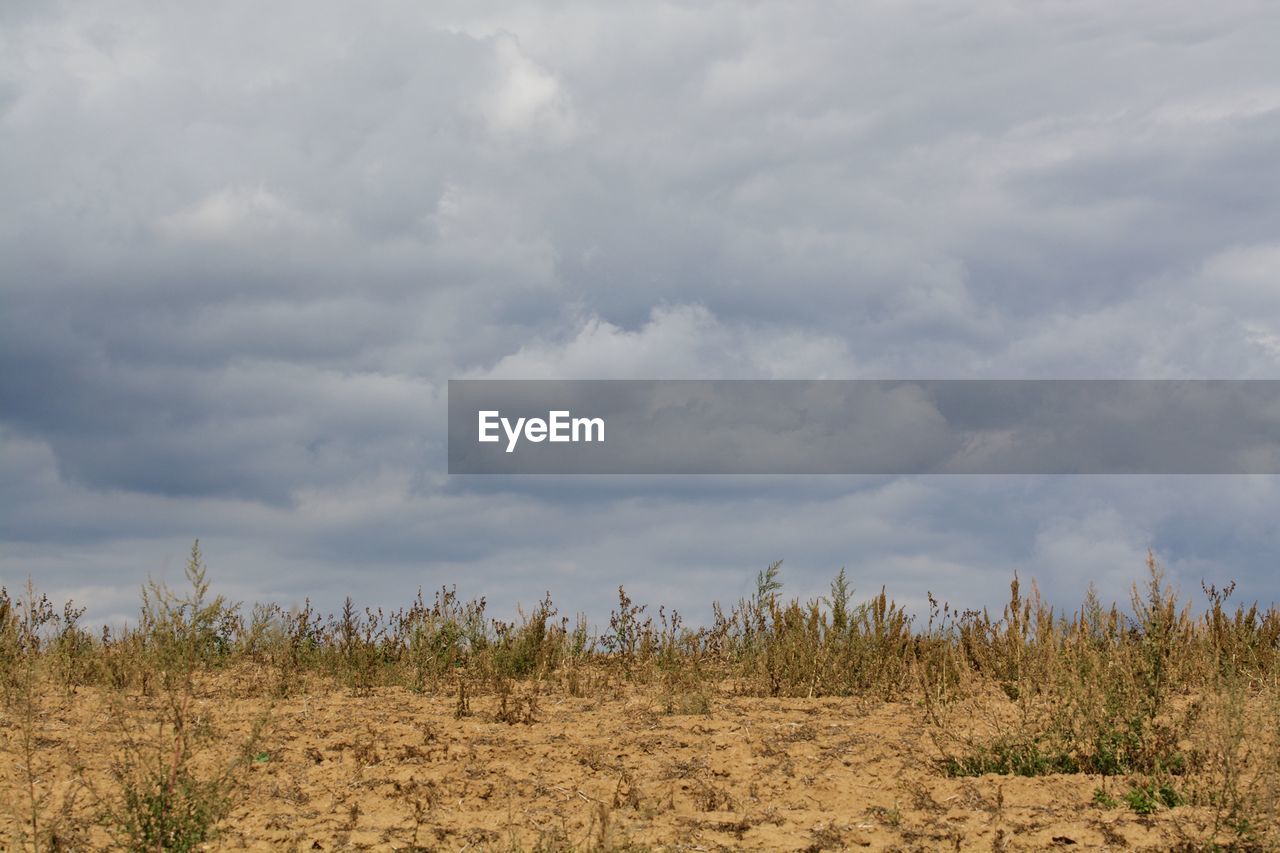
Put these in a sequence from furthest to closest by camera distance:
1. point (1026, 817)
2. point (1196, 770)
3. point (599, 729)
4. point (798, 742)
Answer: point (599, 729), point (798, 742), point (1196, 770), point (1026, 817)

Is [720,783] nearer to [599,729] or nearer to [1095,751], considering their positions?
[599,729]

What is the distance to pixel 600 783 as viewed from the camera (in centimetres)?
759

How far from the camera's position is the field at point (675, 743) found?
20.5 feet

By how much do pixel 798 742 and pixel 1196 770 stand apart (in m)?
2.75

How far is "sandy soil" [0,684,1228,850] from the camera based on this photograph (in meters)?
6.32

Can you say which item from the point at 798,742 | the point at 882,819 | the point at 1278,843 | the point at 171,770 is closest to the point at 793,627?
the point at 798,742

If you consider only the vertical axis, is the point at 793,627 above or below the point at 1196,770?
above

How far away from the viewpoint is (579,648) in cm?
1291

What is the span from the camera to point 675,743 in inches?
336

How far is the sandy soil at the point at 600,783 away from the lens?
6.32 meters

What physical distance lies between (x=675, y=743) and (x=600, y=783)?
109 centimetres

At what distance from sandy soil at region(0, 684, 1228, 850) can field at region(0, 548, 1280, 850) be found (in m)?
0.03

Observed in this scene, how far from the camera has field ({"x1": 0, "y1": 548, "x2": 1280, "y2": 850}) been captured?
6.26m

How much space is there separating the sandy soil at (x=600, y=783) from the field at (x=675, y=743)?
0.03 meters
